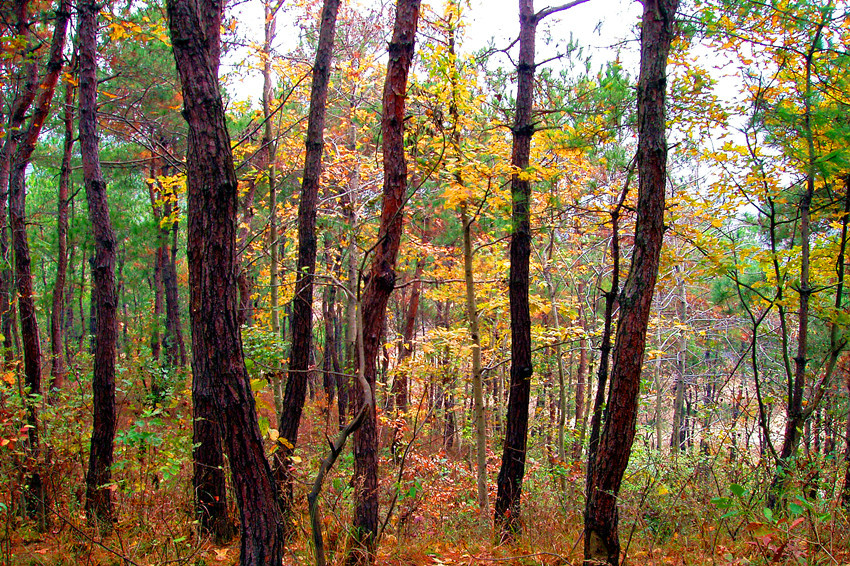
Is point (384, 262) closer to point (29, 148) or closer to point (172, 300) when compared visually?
point (29, 148)

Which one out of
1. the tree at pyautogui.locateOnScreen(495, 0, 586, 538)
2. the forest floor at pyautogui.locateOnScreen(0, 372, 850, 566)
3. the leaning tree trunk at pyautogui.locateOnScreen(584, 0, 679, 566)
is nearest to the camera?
the forest floor at pyautogui.locateOnScreen(0, 372, 850, 566)

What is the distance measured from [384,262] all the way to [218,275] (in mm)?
1528

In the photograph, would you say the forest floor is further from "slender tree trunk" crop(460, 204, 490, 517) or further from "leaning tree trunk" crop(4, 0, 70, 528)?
"slender tree trunk" crop(460, 204, 490, 517)

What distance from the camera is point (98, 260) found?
482 centimetres

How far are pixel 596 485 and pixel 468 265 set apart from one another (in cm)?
372

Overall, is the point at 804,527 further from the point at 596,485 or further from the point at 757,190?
the point at 757,190

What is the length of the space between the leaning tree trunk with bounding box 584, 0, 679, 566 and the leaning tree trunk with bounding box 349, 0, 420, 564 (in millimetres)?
1676

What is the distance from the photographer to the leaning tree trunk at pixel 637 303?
374cm

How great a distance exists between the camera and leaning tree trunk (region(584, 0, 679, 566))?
12.3 feet

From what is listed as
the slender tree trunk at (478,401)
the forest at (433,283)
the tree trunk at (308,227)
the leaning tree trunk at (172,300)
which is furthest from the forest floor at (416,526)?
the leaning tree trunk at (172,300)

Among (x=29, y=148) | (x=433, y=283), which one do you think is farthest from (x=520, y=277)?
(x=29, y=148)

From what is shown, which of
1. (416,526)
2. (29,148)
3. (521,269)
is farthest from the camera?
(521,269)

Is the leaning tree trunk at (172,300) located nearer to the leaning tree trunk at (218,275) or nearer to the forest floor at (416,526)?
the forest floor at (416,526)

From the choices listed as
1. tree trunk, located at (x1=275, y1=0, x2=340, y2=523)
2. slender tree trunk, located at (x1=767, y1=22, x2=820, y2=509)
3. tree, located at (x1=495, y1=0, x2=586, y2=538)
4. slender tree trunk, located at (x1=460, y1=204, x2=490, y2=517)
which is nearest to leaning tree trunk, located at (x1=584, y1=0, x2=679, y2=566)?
tree, located at (x1=495, y1=0, x2=586, y2=538)
